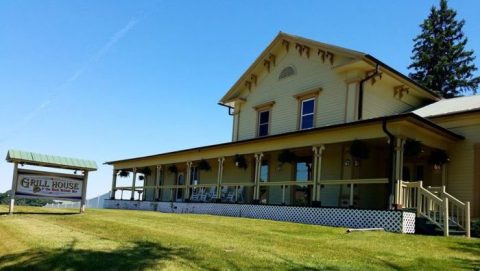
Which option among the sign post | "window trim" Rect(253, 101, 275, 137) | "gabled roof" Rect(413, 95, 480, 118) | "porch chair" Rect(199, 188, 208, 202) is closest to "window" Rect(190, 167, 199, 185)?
"porch chair" Rect(199, 188, 208, 202)

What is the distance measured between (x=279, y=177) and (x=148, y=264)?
15620mm

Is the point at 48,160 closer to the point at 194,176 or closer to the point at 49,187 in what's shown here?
the point at 49,187

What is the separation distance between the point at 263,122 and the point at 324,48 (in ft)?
17.3

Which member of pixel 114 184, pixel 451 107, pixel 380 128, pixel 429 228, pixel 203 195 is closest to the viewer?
pixel 429 228

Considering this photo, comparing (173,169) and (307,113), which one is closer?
(307,113)

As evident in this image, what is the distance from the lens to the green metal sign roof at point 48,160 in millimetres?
16444

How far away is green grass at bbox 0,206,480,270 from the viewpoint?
7.20 meters

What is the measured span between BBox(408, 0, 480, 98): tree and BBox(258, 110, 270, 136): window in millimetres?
24380

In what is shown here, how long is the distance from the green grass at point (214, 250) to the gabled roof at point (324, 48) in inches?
349

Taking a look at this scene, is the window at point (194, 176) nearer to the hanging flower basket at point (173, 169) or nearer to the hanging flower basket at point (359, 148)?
the hanging flower basket at point (173, 169)

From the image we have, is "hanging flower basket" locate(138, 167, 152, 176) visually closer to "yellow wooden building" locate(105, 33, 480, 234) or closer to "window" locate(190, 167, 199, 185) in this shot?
"window" locate(190, 167, 199, 185)

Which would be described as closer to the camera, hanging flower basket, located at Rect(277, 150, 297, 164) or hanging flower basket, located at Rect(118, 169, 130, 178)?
hanging flower basket, located at Rect(277, 150, 297, 164)

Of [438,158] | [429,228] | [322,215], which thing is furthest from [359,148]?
[429,228]

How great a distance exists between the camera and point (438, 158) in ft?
55.1
